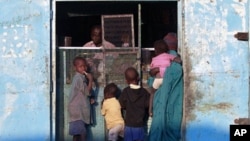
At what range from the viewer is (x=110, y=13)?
8.98 meters

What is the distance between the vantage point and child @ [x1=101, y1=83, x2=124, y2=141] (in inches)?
313

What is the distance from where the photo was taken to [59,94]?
8.11 m

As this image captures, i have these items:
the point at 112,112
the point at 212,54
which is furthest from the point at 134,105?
the point at 212,54

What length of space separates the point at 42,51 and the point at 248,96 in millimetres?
2341

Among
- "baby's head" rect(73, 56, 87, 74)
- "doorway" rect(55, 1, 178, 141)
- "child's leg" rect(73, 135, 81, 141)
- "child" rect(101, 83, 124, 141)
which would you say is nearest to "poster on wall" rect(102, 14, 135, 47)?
"doorway" rect(55, 1, 178, 141)

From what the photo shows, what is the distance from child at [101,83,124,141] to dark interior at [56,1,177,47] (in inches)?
42.0

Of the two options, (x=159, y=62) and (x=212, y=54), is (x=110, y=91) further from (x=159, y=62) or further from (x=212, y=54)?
(x=212, y=54)

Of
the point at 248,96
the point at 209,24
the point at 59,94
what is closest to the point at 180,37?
the point at 209,24

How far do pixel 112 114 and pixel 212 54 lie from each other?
1.32 m

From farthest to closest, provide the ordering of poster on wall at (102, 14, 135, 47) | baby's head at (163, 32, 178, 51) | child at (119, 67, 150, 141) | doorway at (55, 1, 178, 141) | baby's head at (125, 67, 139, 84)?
doorway at (55, 1, 178, 141)
poster on wall at (102, 14, 135, 47)
baby's head at (163, 32, 178, 51)
baby's head at (125, 67, 139, 84)
child at (119, 67, 150, 141)

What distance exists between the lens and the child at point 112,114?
26.1 feet

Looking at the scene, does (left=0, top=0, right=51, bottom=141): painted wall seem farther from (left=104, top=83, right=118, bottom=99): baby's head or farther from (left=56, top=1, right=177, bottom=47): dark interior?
(left=56, top=1, right=177, bottom=47): dark interior

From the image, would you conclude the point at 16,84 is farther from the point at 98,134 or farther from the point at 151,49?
the point at 151,49

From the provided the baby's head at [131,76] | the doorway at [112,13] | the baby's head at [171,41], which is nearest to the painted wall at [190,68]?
the baby's head at [171,41]
